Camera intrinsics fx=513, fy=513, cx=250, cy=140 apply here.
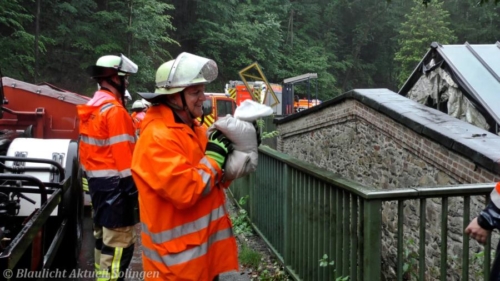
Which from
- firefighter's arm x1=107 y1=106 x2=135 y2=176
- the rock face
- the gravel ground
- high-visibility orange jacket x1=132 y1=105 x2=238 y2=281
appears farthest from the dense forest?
high-visibility orange jacket x1=132 y1=105 x2=238 y2=281

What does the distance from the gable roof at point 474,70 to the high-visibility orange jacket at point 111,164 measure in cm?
567

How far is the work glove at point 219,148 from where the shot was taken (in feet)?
8.79

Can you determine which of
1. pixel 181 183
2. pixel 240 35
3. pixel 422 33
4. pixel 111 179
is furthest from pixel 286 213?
pixel 422 33

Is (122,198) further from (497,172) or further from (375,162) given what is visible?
(375,162)

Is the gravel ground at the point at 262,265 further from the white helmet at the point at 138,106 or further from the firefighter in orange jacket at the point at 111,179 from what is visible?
the white helmet at the point at 138,106

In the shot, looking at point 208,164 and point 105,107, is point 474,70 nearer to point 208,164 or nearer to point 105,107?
point 105,107

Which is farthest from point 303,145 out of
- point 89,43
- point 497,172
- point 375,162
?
point 89,43

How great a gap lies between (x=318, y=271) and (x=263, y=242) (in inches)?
85.8

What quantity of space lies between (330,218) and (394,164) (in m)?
4.20

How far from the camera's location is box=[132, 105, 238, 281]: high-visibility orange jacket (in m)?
2.54

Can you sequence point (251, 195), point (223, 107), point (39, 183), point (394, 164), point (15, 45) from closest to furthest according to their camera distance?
1. point (39, 183)
2. point (251, 195)
3. point (394, 164)
4. point (223, 107)
5. point (15, 45)

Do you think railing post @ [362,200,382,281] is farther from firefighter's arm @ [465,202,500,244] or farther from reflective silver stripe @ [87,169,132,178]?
reflective silver stripe @ [87,169,132,178]

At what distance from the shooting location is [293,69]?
4253 centimetres

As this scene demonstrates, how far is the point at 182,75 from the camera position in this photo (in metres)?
2.77
